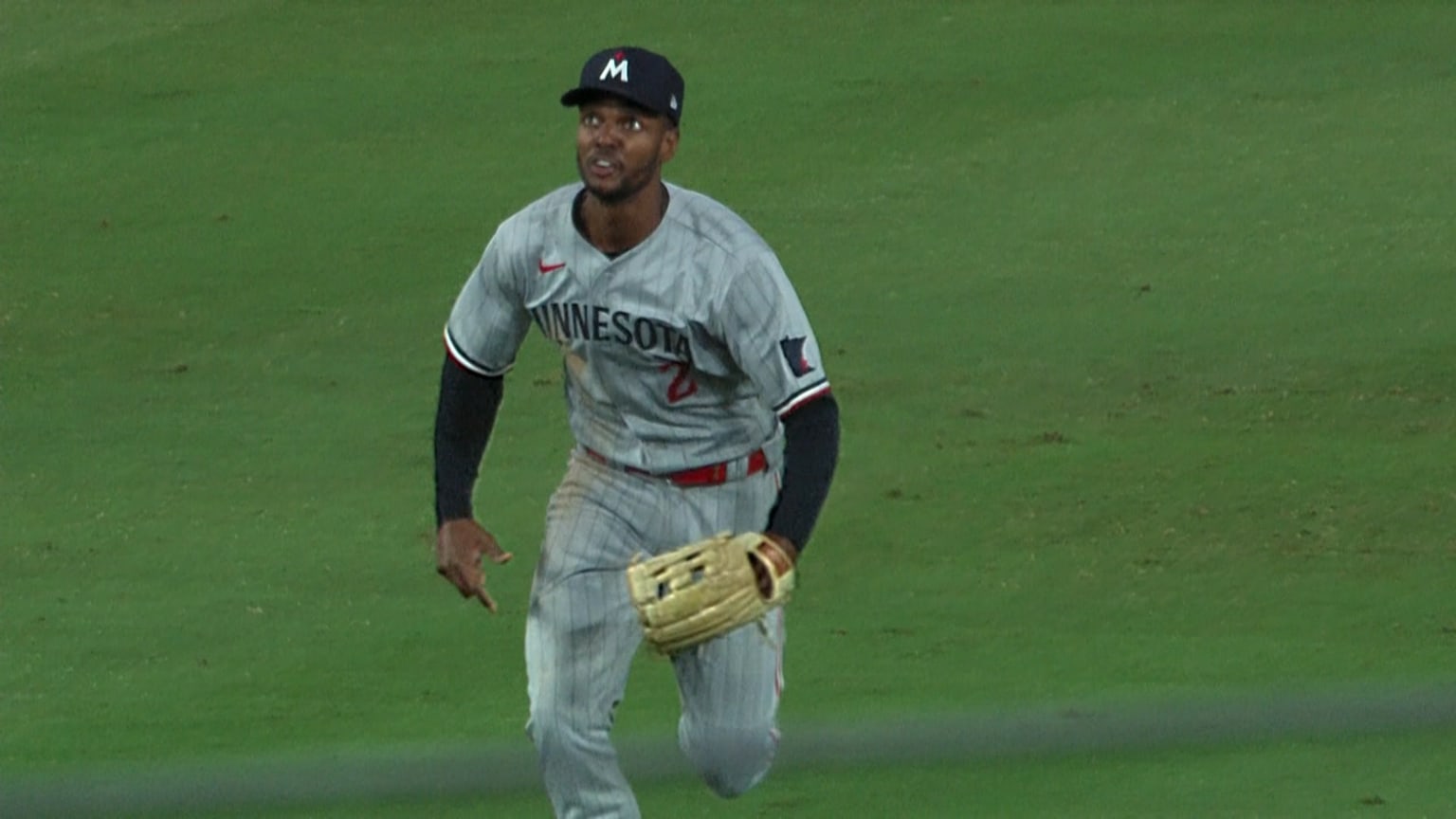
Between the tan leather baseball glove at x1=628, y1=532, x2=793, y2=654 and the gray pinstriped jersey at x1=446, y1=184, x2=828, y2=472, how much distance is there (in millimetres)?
346

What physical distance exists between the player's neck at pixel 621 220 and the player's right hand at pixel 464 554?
0.65 m

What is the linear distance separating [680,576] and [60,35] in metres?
9.56

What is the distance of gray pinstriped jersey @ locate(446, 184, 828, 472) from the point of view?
563 cm

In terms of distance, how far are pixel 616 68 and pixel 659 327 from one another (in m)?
0.53

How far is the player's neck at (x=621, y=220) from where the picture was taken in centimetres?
573

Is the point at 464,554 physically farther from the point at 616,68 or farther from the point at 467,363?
the point at 616,68

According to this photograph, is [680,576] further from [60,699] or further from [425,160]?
[425,160]

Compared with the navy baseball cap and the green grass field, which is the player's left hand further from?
the navy baseball cap

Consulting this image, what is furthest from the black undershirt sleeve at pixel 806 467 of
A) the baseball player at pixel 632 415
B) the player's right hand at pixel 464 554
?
the player's right hand at pixel 464 554

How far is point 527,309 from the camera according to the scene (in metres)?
5.86

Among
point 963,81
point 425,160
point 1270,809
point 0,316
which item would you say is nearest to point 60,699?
point 1270,809

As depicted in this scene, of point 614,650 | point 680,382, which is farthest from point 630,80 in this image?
point 614,650

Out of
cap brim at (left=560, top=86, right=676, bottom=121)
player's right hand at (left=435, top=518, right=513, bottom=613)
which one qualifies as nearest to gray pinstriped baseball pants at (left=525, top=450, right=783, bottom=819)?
player's right hand at (left=435, top=518, right=513, bottom=613)

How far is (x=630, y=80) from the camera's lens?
18.5 feet
